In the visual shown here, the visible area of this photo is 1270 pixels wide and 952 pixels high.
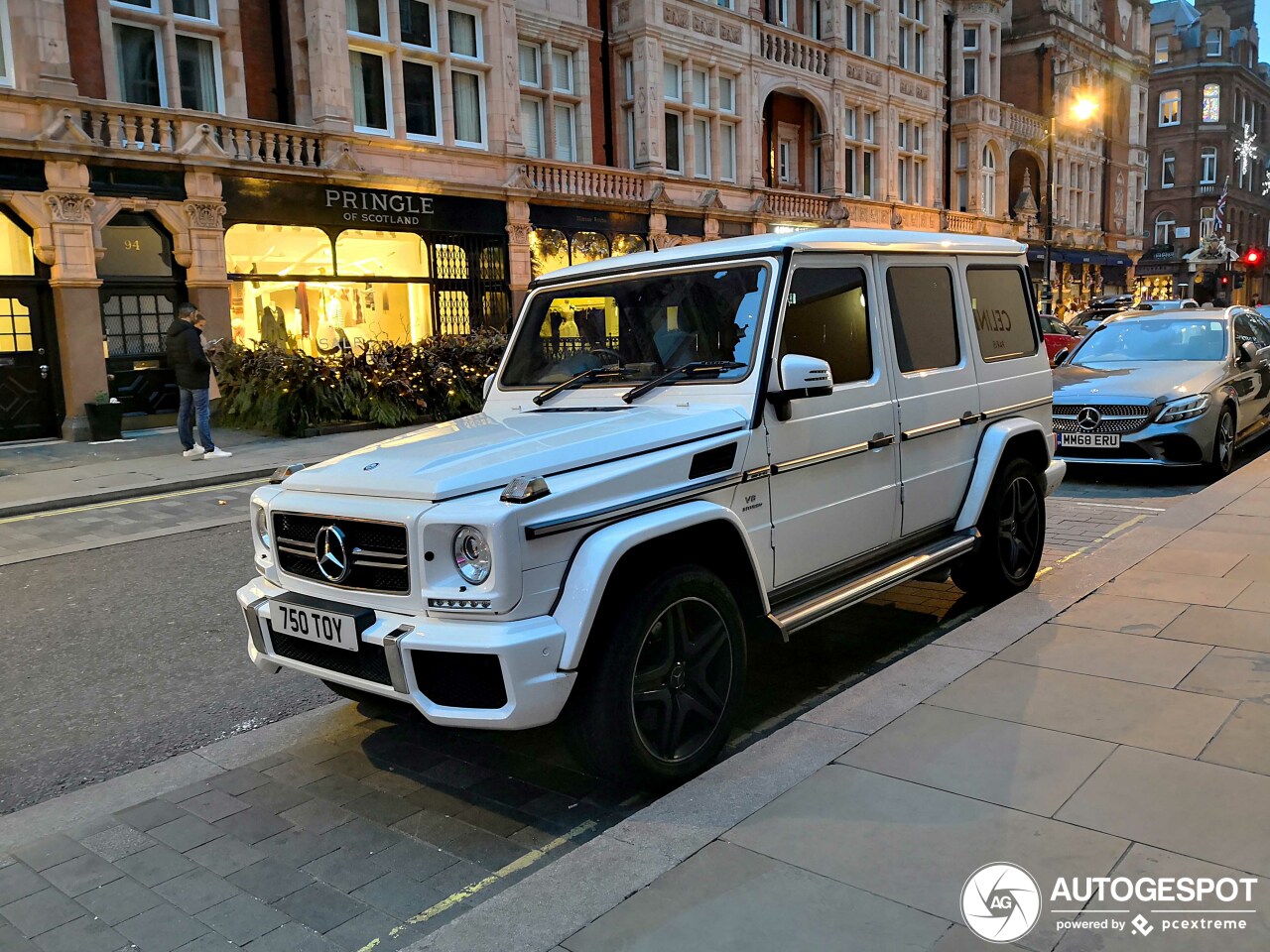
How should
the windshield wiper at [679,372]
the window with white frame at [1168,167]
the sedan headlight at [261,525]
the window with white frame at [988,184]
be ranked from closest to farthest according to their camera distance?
the sedan headlight at [261,525], the windshield wiper at [679,372], the window with white frame at [988,184], the window with white frame at [1168,167]

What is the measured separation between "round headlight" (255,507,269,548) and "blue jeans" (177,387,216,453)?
34.0 ft

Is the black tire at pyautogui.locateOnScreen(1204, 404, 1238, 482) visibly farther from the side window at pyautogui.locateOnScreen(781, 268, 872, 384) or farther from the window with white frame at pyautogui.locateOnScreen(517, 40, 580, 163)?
the window with white frame at pyautogui.locateOnScreen(517, 40, 580, 163)

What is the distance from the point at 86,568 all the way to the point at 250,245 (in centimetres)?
1158

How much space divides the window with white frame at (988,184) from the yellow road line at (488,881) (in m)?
38.4

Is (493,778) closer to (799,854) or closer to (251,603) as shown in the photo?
(251,603)

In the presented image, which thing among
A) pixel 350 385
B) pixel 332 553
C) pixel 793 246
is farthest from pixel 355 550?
pixel 350 385

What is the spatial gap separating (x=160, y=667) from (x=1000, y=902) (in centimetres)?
463

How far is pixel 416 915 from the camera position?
3.06 meters

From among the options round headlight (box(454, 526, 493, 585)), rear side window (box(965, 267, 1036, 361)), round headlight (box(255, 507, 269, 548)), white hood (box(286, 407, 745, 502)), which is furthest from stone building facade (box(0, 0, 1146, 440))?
round headlight (box(454, 526, 493, 585))

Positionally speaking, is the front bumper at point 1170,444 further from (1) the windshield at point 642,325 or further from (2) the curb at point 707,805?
(1) the windshield at point 642,325

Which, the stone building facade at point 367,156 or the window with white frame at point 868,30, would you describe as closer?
the stone building facade at point 367,156

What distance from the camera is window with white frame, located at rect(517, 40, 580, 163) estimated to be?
74.9 feet

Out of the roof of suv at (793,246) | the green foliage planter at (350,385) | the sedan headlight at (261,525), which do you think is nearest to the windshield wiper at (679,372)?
the roof of suv at (793,246)

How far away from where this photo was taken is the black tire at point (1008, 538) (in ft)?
18.8
